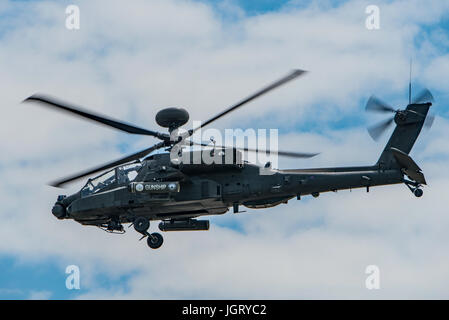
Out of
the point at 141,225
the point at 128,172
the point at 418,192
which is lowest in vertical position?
the point at 141,225

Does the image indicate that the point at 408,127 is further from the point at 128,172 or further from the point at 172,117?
the point at 128,172

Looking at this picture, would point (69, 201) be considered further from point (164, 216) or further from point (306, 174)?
point (306, 174)

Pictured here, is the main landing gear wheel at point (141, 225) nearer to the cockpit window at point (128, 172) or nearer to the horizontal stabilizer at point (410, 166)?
the cockpit window at point (128, 172)

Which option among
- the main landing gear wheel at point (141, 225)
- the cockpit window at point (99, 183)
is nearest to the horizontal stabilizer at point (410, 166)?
the main landing gear wheel at point (141, 225)

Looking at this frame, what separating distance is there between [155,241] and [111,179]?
3.47 metres

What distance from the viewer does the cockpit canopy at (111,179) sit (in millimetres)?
37594

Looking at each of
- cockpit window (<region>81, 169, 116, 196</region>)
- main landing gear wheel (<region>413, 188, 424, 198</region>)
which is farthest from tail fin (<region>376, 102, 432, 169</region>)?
cockpit window (<region>81, 169, 116, 196</region>)

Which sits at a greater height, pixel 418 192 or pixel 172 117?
pixel 172 117

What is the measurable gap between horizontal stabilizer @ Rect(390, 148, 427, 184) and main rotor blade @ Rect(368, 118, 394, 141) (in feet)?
6.35

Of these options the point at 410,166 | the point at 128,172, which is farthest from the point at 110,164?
the point at 410,166

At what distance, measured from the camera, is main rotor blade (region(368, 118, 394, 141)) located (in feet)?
120

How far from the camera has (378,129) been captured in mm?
36875
